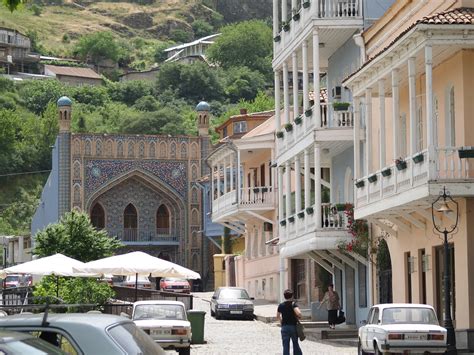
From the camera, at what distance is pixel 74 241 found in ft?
175

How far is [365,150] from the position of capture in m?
34.8

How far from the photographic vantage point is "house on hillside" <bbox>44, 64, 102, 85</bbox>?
177125 millimetres

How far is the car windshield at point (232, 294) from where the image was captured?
47381 mm

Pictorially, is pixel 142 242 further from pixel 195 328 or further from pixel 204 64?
pixel 204 64

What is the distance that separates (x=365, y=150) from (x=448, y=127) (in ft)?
19.1

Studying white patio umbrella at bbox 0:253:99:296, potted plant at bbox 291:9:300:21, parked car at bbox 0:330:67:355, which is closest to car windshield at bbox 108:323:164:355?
parked car at bbox 0:330:67:355

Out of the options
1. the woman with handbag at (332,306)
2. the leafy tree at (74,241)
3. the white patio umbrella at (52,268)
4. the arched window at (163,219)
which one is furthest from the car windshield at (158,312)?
the arched window at (163,219)

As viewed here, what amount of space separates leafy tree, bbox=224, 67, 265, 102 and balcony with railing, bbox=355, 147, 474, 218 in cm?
13848

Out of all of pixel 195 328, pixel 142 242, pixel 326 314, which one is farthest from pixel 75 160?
pixel 195 328

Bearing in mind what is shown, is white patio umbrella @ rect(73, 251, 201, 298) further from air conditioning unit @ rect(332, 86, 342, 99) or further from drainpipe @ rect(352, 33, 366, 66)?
drainpipe @ rect(352, 33, 366, 66)

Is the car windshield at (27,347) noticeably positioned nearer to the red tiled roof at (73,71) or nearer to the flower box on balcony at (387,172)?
the flower box on balcony at (387,172)

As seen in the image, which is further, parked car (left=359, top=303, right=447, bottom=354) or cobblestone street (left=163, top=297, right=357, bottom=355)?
cobblestone street (left=163, top=297, right=357, bottom=355)

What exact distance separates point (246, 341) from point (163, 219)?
47968mm

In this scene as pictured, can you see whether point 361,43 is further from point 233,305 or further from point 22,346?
point 22,346
